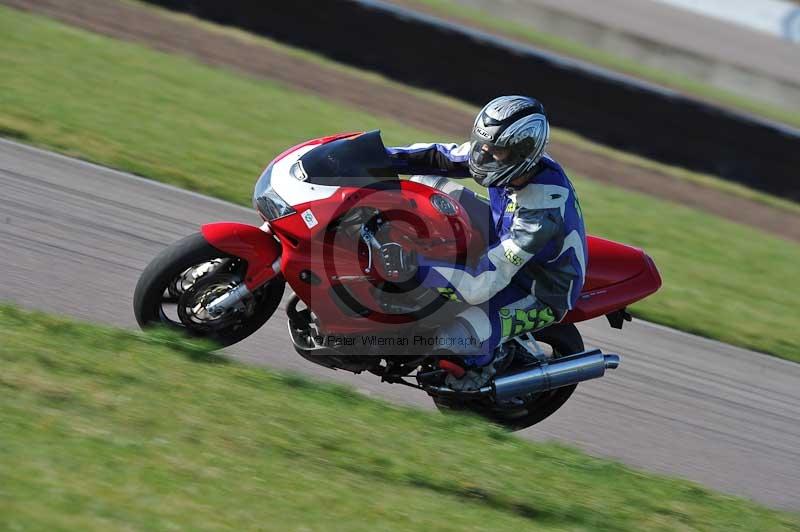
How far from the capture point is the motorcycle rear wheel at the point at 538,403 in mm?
5816

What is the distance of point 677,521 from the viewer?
4848 mm

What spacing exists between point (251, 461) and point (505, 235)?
6.04ft

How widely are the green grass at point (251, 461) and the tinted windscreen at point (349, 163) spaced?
1.13m

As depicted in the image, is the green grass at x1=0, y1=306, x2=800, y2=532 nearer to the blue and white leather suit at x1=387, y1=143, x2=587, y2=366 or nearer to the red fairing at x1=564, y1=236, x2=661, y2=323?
the blue and white leather suit at x1=387, y1=143, x2=587, y2=366

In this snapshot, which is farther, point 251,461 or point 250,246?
point 250,246

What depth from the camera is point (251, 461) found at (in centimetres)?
418

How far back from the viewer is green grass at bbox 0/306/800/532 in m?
3.60

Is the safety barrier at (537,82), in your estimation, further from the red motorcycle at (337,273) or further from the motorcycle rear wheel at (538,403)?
the red motorcycle at (337,273)

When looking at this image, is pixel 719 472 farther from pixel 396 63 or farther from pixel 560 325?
pixel 396 63

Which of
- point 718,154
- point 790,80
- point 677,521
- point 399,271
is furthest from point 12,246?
point 790,80

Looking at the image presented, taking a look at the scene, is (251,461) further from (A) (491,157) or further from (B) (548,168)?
(B) (548,168)

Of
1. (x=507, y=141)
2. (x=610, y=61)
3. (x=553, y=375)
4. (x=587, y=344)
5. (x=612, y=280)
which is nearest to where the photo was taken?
(x=507, y=141)

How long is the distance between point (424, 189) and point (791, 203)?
33.3 ft

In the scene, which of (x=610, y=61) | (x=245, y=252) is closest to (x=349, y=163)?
(x=245, y=252)
